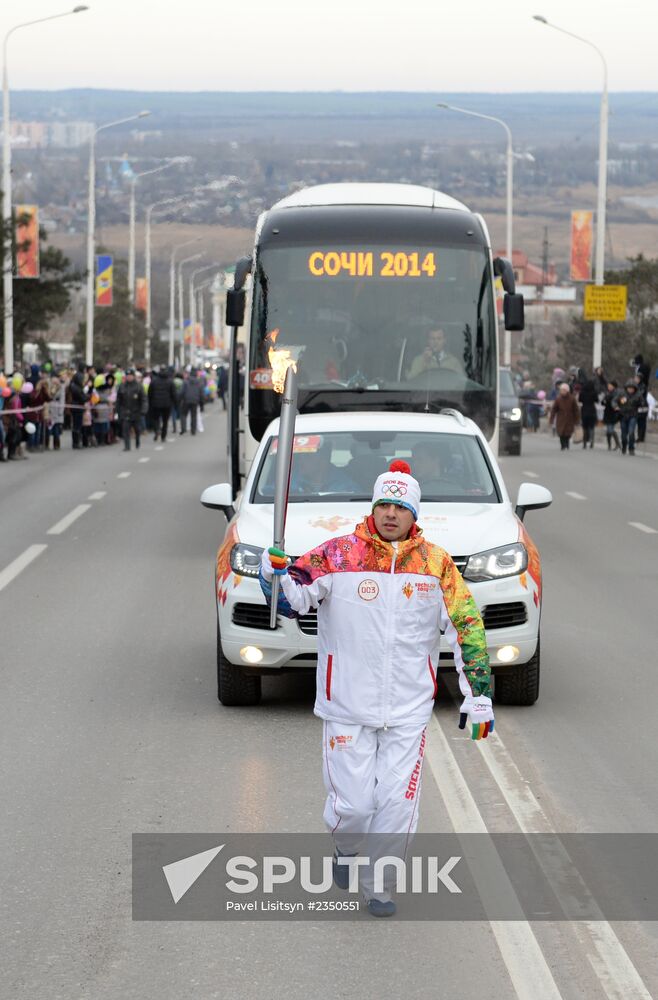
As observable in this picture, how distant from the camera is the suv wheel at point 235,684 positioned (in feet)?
31.9

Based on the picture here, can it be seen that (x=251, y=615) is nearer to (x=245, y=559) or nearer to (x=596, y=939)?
(x=245, y=559)

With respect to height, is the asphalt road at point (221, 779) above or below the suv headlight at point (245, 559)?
below

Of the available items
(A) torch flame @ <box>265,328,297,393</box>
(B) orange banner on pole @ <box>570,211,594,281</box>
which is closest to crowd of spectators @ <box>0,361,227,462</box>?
(B) orange banner on pole @ <box>570,211,594,281</box>

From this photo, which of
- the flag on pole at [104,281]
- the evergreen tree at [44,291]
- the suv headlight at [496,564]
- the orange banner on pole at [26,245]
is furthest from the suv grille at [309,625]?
the flag on pole at [104,281]

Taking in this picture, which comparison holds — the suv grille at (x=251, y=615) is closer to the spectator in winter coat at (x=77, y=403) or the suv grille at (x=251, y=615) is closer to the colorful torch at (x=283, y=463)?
the colorful torch at (x=283, y=463)

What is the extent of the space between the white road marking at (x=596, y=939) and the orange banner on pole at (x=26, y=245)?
39973 millimetres

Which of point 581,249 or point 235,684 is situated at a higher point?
point 581,249

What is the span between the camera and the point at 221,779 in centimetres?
806

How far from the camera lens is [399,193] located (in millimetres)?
18609

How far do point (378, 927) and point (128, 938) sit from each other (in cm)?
80

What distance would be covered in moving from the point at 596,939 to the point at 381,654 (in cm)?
111

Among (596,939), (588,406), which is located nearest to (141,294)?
(588,406)

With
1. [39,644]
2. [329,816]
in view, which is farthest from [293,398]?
[39,644]

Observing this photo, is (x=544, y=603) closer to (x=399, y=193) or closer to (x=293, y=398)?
(x=399, y=193)
